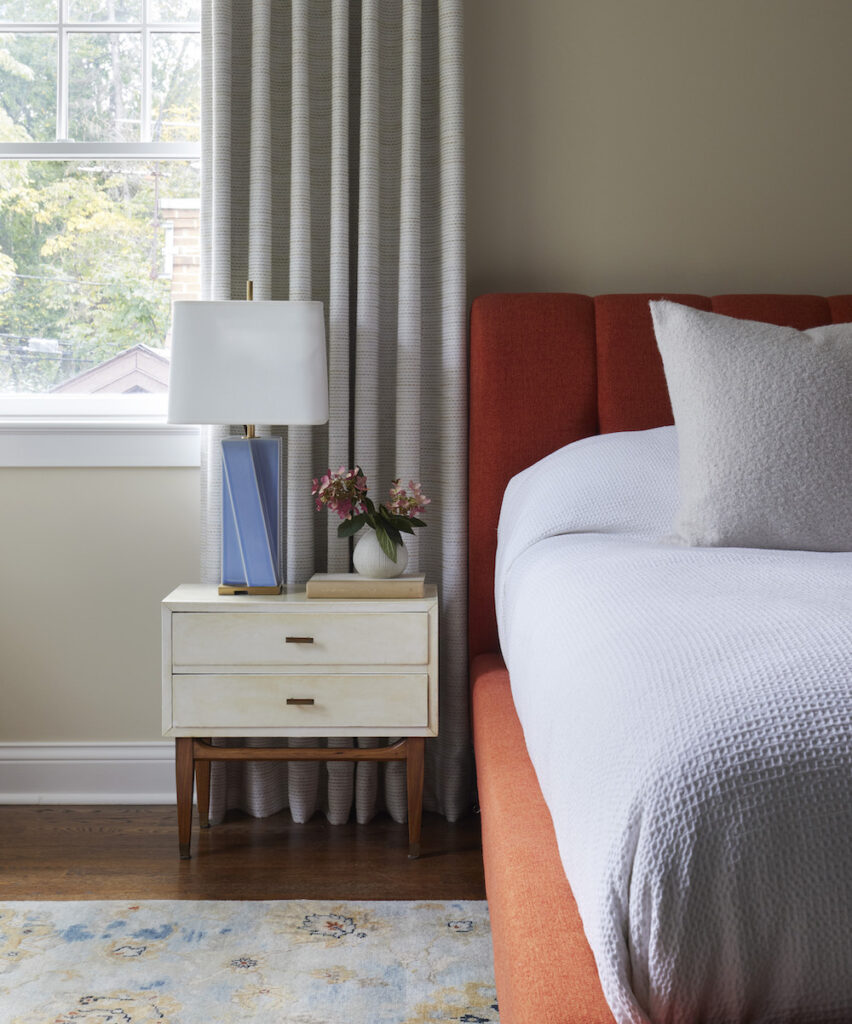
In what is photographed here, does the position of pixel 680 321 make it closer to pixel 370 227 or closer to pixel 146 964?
pixel 370 227

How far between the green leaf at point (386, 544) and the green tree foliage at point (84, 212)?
0.93 metres

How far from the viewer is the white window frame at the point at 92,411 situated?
2.31 metres

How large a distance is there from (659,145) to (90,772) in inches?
89.0

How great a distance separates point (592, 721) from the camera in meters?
0.73

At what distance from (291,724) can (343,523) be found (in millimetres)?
466

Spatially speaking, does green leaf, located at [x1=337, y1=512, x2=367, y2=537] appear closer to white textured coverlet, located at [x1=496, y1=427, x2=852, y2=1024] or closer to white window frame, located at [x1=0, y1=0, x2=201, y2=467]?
white window frame, located at [x1=0, y1=0, x2=201, y2=467]

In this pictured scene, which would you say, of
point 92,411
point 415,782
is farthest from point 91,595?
point 415,782

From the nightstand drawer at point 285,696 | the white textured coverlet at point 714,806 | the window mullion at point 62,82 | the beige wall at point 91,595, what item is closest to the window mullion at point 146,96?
the window mullion at point 62,82

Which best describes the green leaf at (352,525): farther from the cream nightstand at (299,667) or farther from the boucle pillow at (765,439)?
the boucle pillow at (765,439)

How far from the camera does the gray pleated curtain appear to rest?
7.13ft

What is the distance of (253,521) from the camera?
2.05 m

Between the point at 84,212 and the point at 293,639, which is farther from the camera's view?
the point at 84,212

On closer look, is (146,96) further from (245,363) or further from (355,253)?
(245,363)

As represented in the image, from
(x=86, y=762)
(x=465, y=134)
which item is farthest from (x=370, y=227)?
(x=86, y=762)
